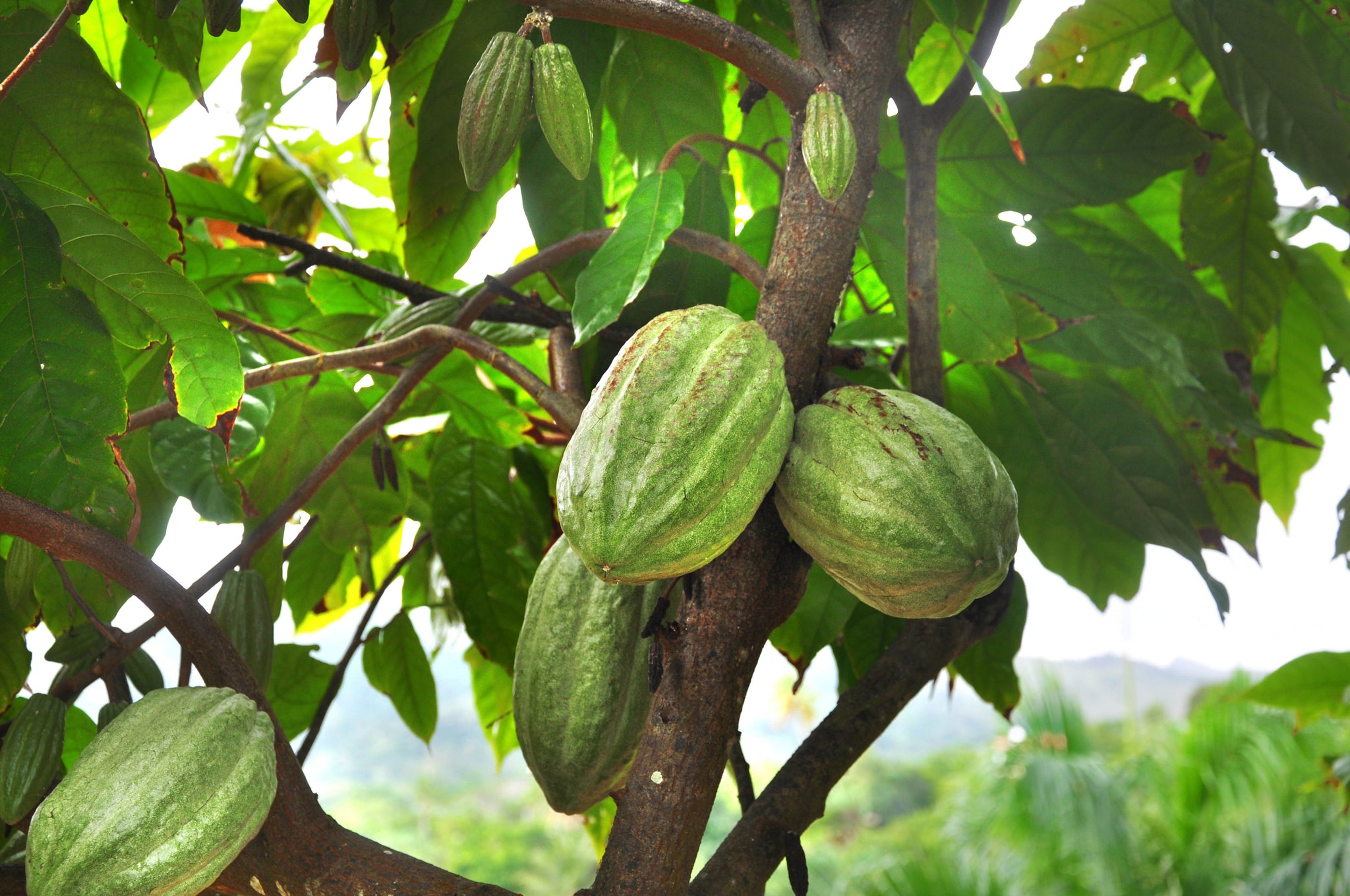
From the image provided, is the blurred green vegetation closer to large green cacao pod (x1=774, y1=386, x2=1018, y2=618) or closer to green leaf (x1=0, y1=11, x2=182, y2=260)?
large green cacao pod (x1=774, y1=386, x2=1018, y2=618)

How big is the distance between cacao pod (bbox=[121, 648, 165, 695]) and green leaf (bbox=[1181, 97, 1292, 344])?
0.98 meters

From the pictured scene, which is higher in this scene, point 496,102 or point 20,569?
point 496,102

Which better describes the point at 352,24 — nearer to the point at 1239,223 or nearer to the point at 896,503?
the point at 896,503

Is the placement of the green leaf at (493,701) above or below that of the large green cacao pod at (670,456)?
above

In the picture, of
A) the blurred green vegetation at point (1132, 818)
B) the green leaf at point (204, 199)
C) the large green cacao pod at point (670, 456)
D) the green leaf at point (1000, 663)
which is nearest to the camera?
the large green cacao pod at point (670, 456)

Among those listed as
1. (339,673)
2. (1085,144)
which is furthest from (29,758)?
(1085,144)

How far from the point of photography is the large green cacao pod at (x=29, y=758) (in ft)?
1.78

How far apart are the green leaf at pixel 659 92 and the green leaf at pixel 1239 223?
1.74 ft

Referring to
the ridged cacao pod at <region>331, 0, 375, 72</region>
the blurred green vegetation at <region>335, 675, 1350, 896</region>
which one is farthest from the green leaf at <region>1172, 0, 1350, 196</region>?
the blurred green vegetation at <region>335, 675, 1350, 896</region>

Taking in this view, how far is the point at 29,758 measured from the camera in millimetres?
546

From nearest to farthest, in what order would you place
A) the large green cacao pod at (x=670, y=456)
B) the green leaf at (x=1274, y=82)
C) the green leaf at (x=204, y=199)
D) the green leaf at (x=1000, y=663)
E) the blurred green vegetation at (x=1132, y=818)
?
the large green cacao pod at (x=670, y=456) → the green leaf at (x=1274, y=82) → the green leaf at (x=1000, y=663) → the green leaf at (x=204, y=199) → the blurred green vegetation at (x=1132, y=818)

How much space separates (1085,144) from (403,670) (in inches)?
30.1

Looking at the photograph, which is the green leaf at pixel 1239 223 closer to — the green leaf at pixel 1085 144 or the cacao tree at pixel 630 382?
the cacao tree at pixel 630 382

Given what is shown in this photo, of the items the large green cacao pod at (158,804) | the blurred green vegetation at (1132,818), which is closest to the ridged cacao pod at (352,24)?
the large green cacao pod at (158,804)
